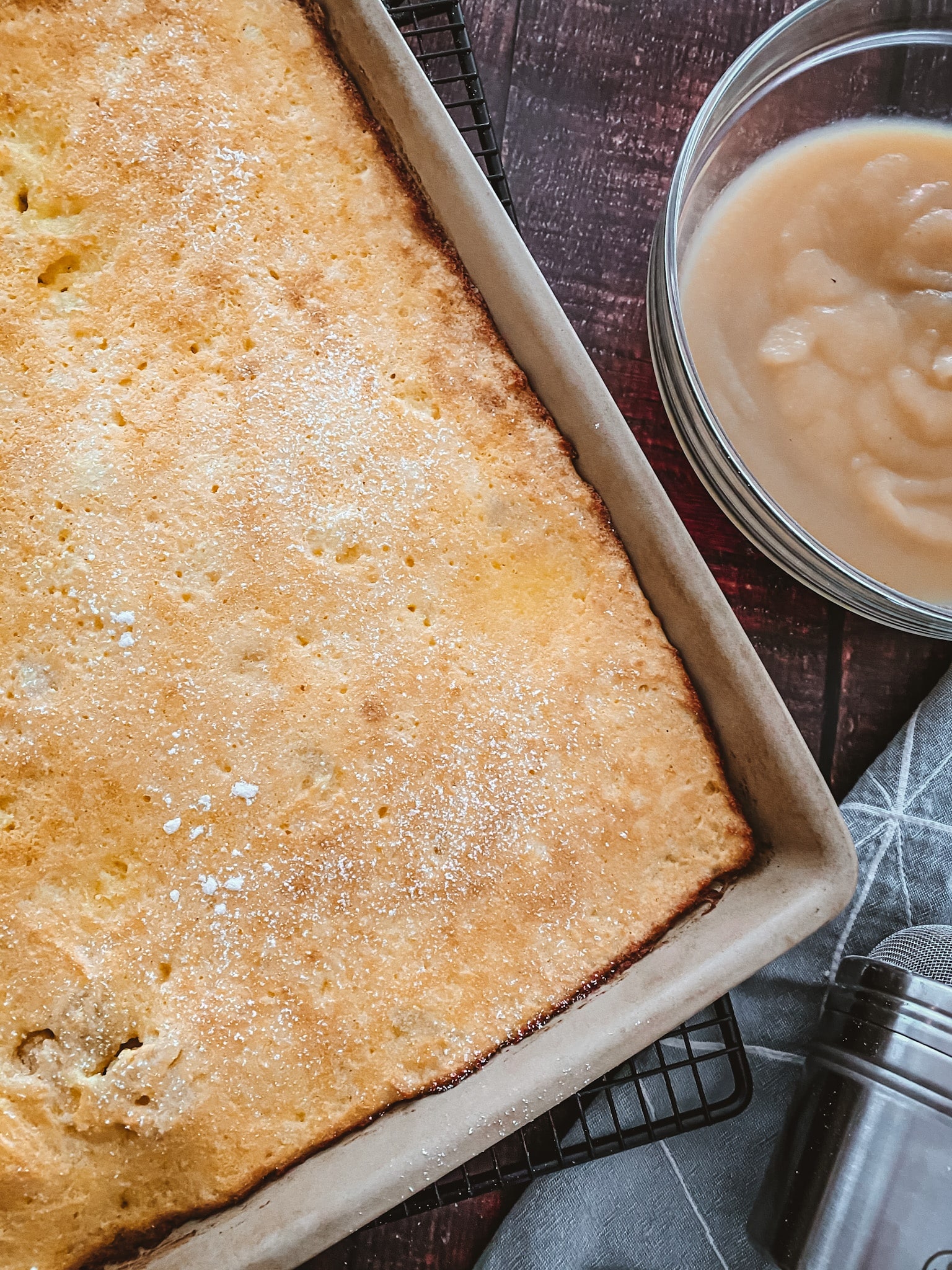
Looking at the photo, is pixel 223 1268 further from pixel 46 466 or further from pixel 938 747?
pixel 938 747

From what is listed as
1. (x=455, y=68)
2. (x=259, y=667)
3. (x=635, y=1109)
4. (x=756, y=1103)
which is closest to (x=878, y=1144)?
(x=756, y=1103)

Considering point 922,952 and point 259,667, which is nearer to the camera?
point 259,667

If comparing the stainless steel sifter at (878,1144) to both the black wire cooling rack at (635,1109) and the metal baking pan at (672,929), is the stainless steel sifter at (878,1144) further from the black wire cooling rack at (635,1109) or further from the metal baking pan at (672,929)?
the metal baking pan at (672,929)

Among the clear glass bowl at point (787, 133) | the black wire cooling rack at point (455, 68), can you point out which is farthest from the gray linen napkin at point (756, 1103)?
the black wire cooling rack at point (455, 68)

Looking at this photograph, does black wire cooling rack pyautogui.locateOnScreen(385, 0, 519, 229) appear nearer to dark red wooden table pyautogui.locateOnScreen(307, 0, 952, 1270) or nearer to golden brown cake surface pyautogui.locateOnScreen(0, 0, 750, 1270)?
dark red wooden table pyautogui.locateOnScreen(307, 0, 952, 1270)

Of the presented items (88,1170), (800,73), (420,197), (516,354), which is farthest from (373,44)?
(88,1170)

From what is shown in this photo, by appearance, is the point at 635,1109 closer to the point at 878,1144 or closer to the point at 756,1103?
the point at 756,1103
